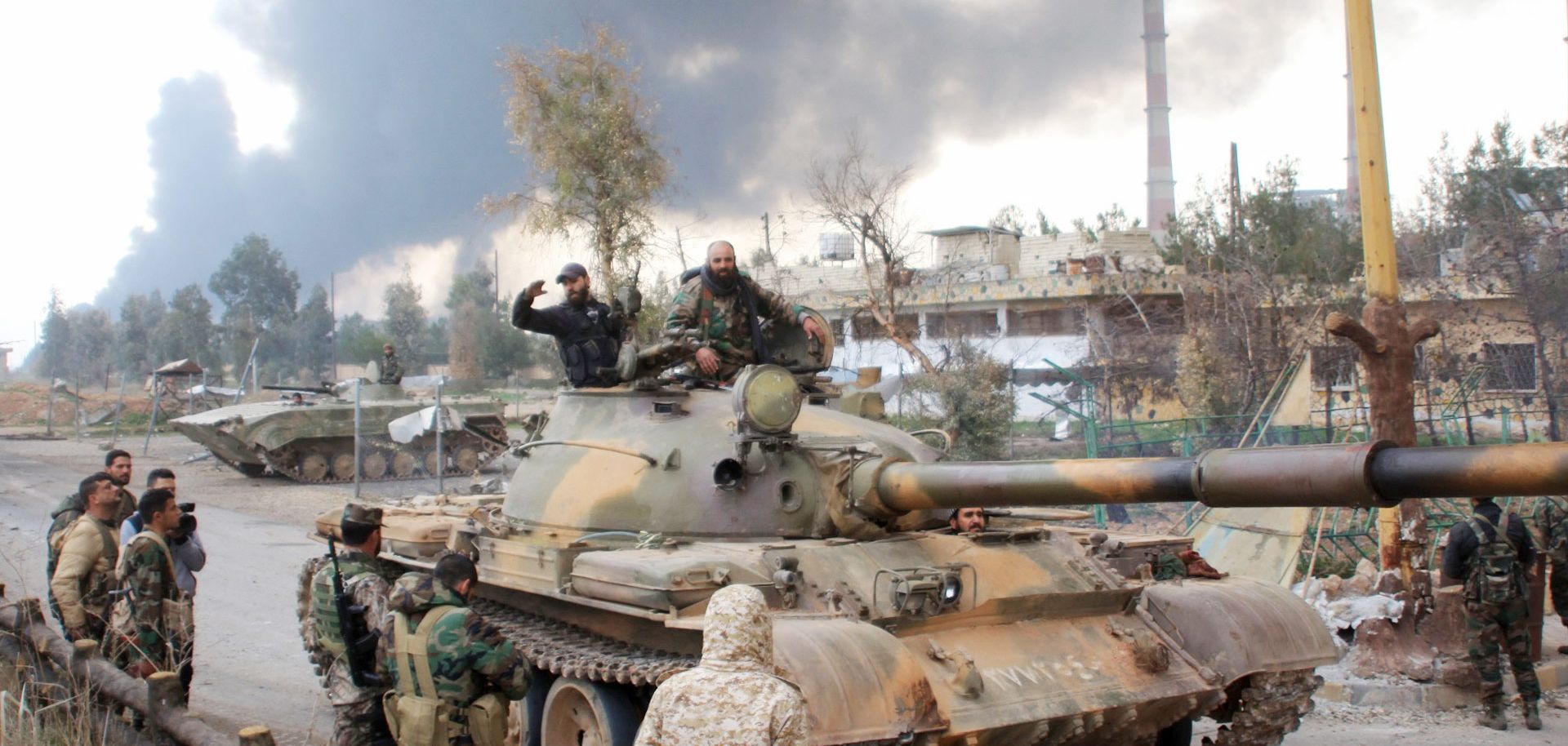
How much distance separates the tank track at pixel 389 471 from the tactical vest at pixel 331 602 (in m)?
17.1

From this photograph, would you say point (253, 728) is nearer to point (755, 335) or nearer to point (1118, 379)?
point (755, 335)

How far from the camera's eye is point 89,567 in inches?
289

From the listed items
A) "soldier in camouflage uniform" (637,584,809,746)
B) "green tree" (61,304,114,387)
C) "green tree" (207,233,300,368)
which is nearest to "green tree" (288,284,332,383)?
"green tree" (207,233,300,368)

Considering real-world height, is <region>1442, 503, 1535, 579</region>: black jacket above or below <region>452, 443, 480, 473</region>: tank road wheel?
below

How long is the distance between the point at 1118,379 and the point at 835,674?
20748mm

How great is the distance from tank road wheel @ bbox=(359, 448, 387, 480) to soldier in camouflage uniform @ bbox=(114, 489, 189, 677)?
17191 mm

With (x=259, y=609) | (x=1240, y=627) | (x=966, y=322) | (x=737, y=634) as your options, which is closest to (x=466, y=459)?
(x=966, y=322)

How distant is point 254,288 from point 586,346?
54871 millimetres

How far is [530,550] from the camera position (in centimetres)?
673

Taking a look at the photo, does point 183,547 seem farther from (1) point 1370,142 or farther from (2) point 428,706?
(1) point 1370,142

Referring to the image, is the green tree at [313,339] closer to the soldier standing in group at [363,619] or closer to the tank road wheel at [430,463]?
the tank road wheel at [430,463]

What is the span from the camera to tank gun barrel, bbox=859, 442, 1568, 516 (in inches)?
148

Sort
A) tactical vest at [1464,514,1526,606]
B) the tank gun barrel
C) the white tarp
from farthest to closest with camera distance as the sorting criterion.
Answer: the white tarp < tactical vest at [1464,514,1526,606] < the tank gun barrel

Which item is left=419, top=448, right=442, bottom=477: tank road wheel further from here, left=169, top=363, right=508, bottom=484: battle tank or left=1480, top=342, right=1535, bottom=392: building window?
left=1480, top=342, right=1535, bottom=392: building window
